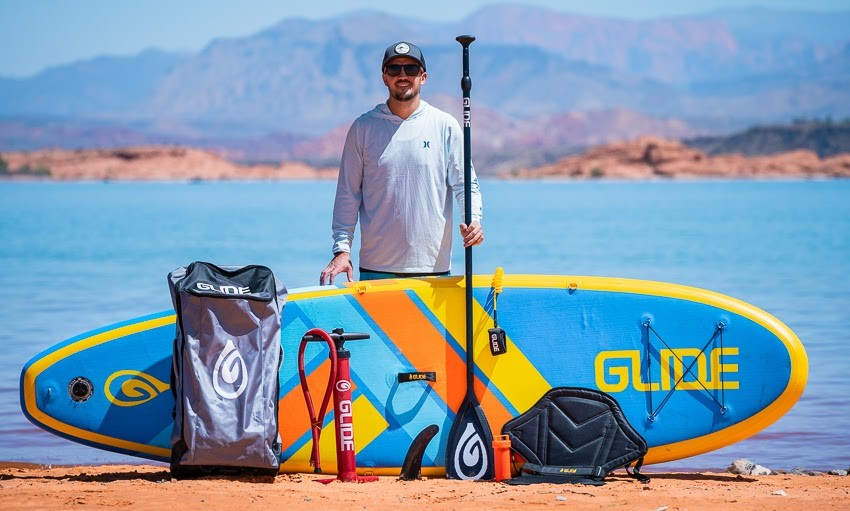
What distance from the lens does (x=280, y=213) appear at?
151 ft

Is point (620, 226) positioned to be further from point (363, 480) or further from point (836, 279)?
point (363, 480)

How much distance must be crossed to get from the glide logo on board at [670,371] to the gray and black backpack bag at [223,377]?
55.5 inches

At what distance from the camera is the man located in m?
5.07

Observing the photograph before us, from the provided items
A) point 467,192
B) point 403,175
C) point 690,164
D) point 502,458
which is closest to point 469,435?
point 502,458

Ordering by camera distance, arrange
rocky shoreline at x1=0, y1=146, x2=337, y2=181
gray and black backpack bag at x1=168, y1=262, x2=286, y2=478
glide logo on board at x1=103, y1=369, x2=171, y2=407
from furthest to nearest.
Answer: rocky shoreline at x1=0, y1=146, x2=337, y2=181 → glide logo on board at x1=103, y1=369, x2=171, y2=407 → gray and black backpack bag at x1=168, y1=262, x2=286, y2=478

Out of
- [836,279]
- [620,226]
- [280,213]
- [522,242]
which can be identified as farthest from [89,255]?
[280,213]

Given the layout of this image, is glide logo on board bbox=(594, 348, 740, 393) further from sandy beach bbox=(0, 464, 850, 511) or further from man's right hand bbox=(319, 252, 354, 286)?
man's right hand bbox=(319, 252, 354, 286)

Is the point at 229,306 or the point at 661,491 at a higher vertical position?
the point at 229,306

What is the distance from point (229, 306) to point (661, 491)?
1801 mm

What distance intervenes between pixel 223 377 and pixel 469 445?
1082 millimetres

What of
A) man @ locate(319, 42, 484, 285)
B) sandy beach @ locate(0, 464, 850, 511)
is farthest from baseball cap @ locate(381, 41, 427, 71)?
sandy beach @ locate(0, 464, 850, 511)

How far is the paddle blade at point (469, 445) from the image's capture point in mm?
5066

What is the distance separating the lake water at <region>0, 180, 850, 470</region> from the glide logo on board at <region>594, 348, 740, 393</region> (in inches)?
41.0

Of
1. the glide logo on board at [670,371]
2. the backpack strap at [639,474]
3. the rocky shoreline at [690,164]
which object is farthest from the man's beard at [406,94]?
the rocky shoreline at [690,164]
